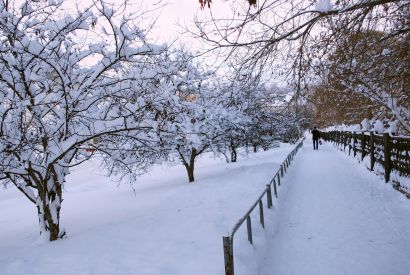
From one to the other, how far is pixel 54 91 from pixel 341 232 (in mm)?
5861

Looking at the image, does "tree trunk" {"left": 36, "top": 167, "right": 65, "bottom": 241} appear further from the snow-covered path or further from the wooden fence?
the wooden fence

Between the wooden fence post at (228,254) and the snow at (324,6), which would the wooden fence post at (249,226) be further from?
the snow at (324,6)

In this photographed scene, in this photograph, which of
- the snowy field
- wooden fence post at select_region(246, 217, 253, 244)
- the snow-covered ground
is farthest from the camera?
wooden fence post at select_region(246, 217, 253, 244)

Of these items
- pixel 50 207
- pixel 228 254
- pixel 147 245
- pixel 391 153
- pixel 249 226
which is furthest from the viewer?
pixel 391 153

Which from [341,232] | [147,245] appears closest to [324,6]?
[341,232]

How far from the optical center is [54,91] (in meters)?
6.06

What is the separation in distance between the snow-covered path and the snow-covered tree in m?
3.53

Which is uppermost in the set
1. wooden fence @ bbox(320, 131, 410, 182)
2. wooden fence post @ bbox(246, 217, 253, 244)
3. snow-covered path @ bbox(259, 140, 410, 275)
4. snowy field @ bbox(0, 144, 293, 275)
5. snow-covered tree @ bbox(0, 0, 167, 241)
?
snow-covered tree @ bbox(0, 0, 167, 241)

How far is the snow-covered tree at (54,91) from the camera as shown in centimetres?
587

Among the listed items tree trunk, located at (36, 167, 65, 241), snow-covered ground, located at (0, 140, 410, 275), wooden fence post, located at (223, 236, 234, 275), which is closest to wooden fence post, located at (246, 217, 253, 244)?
snow-covered ground, located at (0, 140, 410, 275)

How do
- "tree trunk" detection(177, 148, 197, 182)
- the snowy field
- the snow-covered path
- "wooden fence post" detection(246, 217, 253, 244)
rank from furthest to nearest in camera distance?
"tree trunk" detection(177, 148, 197, 182) → "wooden fence post" detection(246, 217, 253, 244) → the snow-covered path → the snowy field

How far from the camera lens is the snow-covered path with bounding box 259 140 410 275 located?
5.52m

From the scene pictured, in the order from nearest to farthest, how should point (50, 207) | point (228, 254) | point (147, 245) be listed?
1. point (228, 254)
2. point (147, 245)
3. point (50, 207)

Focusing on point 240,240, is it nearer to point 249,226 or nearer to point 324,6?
point 249,226
